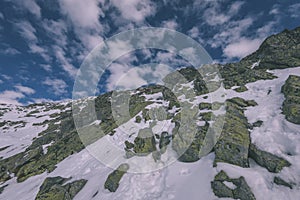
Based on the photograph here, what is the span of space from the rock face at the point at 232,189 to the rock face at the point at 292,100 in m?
7.71

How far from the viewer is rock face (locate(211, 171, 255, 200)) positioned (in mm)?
10205

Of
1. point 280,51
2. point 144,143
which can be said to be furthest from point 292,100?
point 280,51

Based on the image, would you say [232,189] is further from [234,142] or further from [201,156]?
[201,156]

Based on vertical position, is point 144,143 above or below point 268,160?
above

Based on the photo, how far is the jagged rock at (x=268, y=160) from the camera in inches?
436

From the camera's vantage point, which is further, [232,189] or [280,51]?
[280,51]

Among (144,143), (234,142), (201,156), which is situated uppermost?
(144,143)

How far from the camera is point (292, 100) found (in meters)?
16.5

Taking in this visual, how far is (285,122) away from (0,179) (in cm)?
4193

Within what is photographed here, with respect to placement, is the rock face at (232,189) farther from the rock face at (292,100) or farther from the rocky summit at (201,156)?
the rock face at (292,100)

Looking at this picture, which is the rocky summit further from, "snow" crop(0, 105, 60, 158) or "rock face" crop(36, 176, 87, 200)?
"snow" crop(0, 105, 60, 158)

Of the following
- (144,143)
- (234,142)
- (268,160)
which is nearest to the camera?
(268,160)

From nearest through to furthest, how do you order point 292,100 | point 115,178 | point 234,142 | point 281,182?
point 281,182, point 234,142, point 115,178, point 292,100

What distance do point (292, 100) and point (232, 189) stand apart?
11651 mm
